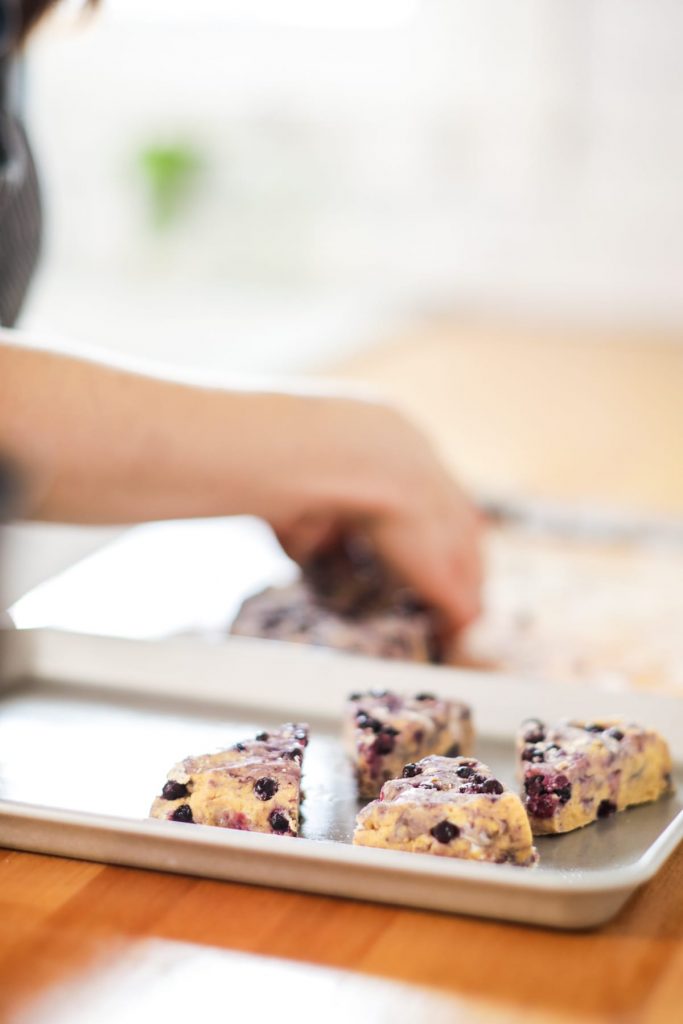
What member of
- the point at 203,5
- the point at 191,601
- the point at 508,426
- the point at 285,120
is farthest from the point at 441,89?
the point at 191,601

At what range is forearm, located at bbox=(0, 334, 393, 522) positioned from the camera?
117 centimetres

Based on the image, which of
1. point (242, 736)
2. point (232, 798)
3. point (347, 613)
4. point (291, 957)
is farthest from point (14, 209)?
point (291, 957)

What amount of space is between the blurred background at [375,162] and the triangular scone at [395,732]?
3.70 metres

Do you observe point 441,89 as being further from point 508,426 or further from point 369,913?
point 369,913

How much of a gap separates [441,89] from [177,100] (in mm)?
1033

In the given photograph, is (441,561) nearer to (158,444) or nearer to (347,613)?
(347,613)

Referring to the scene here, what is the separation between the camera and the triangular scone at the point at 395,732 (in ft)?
2.96

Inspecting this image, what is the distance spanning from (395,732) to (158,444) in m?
Result: 0.44

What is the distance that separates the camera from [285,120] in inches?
212

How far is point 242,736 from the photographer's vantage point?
3.16 feet

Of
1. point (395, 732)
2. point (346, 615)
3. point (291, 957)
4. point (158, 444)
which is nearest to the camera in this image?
point (291, 957)

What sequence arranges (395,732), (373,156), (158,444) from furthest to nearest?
1. (373,156)
2. (158,444)
3. (395,732)

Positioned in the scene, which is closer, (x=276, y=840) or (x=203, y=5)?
(x=276, y=840)

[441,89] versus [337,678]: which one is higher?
[441,89]
